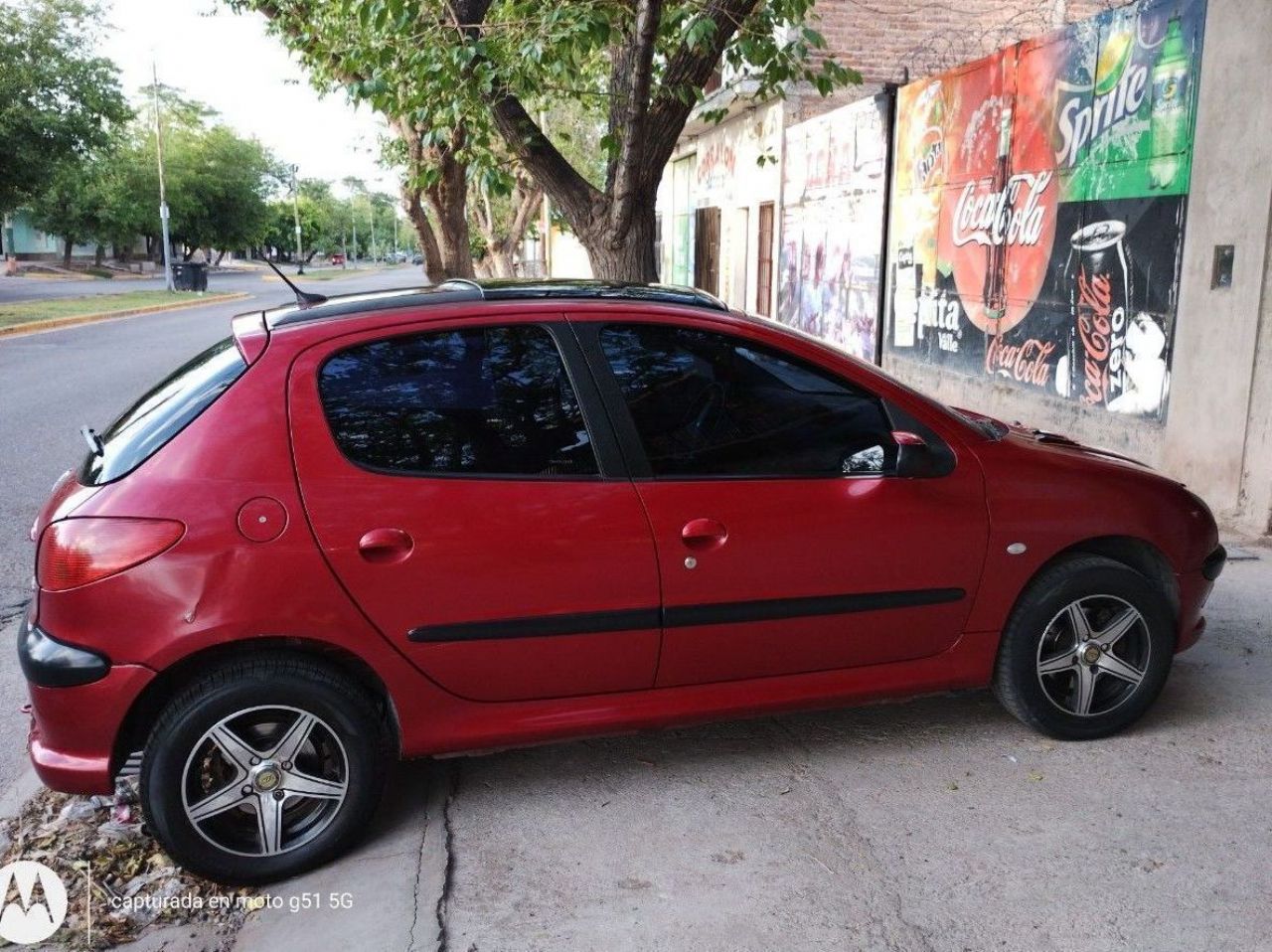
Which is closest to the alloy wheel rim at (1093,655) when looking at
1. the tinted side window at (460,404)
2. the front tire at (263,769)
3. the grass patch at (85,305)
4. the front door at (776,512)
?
the front door at (776,512)

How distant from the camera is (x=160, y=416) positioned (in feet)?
11.3

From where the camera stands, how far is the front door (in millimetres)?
3656

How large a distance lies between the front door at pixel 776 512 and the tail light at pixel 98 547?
4.58 ft

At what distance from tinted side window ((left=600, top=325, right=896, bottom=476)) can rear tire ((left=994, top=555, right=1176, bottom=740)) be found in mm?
795

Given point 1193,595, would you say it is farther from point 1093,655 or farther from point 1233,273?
point 1233,273

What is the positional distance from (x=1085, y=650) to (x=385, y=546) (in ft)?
8.14

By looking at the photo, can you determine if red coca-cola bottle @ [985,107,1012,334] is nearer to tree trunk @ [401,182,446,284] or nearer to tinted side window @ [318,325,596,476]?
tinted side window @ [318,325,596,476]

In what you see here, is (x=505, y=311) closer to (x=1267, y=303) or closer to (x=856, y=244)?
(x=1267, y=303)

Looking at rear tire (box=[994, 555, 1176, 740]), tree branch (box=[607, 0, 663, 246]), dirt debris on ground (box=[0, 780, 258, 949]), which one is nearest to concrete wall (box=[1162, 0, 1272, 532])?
rear tire (box=[994, 555, 1176, 740])

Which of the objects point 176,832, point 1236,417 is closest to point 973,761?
point 176,832

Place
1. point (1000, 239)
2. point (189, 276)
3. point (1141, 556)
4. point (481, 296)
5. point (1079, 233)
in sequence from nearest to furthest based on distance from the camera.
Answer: point (481, 296)
point (1141, 556)
point (1079, 233)
point (1000, 239)
point (189, 276)

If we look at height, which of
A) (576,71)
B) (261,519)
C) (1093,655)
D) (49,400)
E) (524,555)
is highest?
(576,71)

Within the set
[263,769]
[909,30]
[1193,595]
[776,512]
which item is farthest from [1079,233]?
[909,30]

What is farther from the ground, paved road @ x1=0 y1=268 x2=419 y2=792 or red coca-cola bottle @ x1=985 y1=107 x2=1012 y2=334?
red coca-cola bottle @ x1=985 y1=107 x2=1012 y2=334
